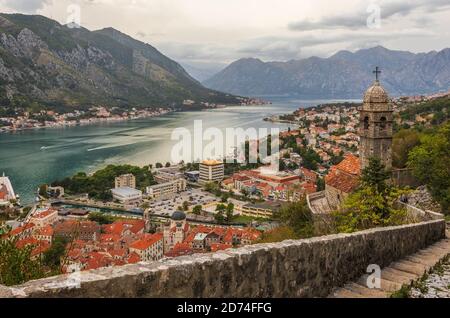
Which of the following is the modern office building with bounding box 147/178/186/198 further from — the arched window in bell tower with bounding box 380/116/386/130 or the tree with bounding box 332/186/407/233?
the tree with bounding box 332/186/407/233

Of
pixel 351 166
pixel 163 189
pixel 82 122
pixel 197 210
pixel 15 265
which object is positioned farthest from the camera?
pixel 82 122

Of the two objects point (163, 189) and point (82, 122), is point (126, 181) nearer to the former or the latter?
point (163, 189)

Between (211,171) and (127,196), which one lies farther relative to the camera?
(211,171)

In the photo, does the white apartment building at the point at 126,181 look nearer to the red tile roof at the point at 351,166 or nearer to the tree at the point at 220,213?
the tree at the point at 220,213

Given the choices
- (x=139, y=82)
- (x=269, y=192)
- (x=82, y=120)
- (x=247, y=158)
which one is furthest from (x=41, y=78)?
(x=269, y=192)

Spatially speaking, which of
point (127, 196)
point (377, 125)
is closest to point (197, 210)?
point (127, 196)

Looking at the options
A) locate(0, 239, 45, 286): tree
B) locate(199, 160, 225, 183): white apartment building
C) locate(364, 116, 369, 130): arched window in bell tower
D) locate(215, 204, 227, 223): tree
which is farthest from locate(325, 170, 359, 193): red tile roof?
locate(199, 160, 225, 183): white apartment building
